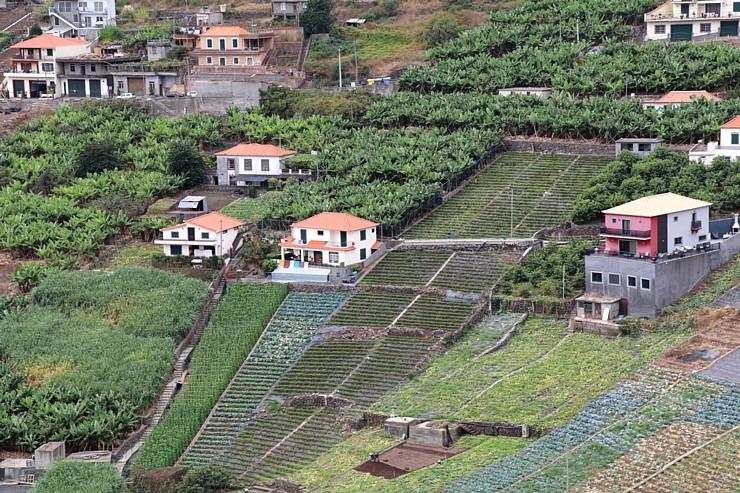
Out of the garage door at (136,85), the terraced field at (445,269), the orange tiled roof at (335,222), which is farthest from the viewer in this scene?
the garage door at (136,85)

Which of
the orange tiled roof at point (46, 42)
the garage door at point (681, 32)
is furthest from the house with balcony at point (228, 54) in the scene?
the garage door at point (681, 32)

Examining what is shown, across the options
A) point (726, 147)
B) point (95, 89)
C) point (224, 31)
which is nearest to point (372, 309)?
point (726, 147)

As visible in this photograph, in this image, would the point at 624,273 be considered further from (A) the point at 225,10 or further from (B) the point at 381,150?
(A) the point at 225,10

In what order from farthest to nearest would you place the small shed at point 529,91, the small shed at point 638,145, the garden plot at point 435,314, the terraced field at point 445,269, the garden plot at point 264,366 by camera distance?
the small shed at point 529,91 < the small shed at point 638,145 < the terraced field at point 445,269 < the garden plot at point 435,314 < the garden plot at point 264,366

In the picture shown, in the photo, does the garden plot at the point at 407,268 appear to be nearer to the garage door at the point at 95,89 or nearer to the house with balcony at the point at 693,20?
the house with balcony at the point at 693,20

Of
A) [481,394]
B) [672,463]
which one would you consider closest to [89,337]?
[481,394]

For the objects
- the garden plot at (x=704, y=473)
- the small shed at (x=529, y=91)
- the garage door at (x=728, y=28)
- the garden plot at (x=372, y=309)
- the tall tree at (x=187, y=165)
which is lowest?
the garden plot at (x=704, y=473)

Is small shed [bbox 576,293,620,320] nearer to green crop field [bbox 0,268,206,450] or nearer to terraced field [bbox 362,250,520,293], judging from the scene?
terraced field [bbox 362,250,520,293]

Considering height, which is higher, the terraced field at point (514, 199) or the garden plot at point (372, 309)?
the terraced field at point (514, 199)
